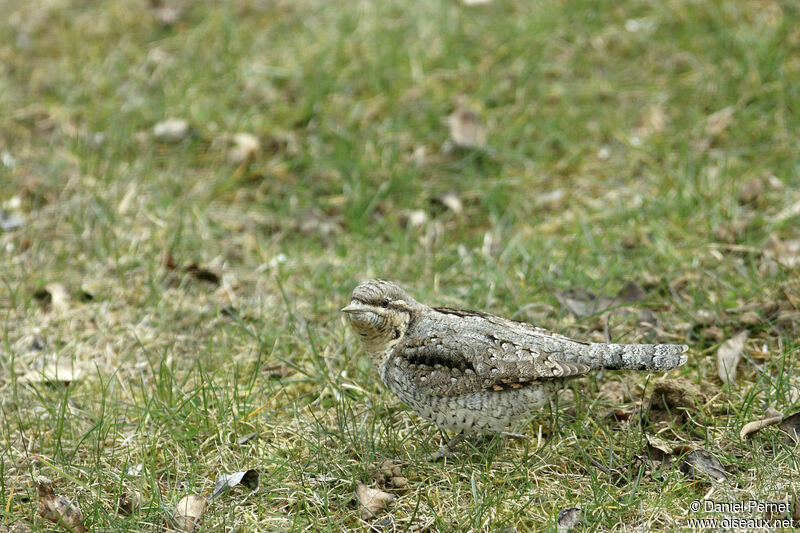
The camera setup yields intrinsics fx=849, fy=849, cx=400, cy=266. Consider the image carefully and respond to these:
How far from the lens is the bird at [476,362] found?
374 centimetres

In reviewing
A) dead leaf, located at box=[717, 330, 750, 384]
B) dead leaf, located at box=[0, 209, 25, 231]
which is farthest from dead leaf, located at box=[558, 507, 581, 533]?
dead leaf, located at box=[0, 209, 25, 231]

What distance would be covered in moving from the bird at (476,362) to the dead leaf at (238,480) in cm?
74

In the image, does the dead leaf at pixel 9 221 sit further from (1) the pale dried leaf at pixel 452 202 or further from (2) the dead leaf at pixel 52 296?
(1) the pale dried leaf at pixel 452 202

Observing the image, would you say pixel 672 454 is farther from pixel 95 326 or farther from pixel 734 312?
pixel 95 326

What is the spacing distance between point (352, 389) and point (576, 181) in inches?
107

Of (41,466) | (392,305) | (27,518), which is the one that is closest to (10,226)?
(41,466)

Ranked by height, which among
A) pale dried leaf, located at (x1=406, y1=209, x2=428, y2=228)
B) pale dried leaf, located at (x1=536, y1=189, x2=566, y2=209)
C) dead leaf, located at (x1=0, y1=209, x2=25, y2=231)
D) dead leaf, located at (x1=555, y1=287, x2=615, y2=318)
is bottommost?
pale dried leaf, located at (x1=536, y1=189, x2=566, y2=209)

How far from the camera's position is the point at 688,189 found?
577 cm

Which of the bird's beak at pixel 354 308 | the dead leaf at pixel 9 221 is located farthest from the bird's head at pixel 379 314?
the dead leaf at pixel 9 221

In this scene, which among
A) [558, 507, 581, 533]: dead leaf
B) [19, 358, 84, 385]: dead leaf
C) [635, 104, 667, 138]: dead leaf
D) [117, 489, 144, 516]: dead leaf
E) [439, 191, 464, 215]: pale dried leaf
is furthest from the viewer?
[635, 104, 667, 138]: dead leaf

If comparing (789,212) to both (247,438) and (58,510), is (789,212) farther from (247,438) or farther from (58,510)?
(58,510)

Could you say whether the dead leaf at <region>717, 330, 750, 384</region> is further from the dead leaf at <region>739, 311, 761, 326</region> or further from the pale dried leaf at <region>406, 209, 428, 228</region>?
the pale dried leaf at <region>406, 209, 428, 228</region>

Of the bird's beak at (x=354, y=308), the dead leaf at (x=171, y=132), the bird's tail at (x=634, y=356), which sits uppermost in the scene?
the bird's beak at (x=354, y=308)

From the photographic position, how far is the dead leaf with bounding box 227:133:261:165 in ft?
21.2
